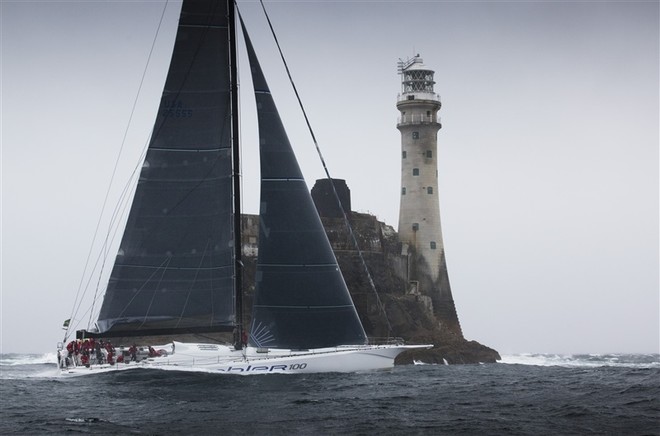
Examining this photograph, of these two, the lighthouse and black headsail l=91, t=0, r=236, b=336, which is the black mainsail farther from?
the lighthouse

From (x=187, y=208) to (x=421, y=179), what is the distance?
36155 millimetres

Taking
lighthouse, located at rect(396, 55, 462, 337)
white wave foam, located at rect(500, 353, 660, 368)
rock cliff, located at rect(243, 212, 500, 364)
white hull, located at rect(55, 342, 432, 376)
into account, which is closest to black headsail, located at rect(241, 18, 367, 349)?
white hull, located at rect(55, 342, 432, 376)

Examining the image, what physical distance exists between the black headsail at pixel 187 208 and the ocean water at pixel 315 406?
258 centimetres

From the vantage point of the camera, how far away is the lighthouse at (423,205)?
6875cm

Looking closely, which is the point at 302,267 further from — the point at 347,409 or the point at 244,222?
the point at 244,222

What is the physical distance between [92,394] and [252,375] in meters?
5.36

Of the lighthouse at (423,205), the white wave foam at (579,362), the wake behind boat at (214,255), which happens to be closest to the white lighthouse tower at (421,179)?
the lighthouse at (423,205)

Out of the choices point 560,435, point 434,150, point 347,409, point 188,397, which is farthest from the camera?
point 434,150

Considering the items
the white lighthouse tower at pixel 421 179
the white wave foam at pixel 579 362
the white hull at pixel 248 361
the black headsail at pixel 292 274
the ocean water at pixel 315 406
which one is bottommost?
the white wave foam at pixel 579 362

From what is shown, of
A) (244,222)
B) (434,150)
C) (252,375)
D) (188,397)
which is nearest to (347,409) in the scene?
(188,397)

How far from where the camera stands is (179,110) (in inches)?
1366

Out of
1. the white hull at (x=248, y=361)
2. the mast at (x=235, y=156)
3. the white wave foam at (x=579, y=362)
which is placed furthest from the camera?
the white wave foam at (x=579, y=362)

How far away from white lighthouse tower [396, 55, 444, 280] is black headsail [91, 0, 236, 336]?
116 ft

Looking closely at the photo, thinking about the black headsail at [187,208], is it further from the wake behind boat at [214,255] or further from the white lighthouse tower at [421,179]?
the white lighthouse tower at [421,179]
